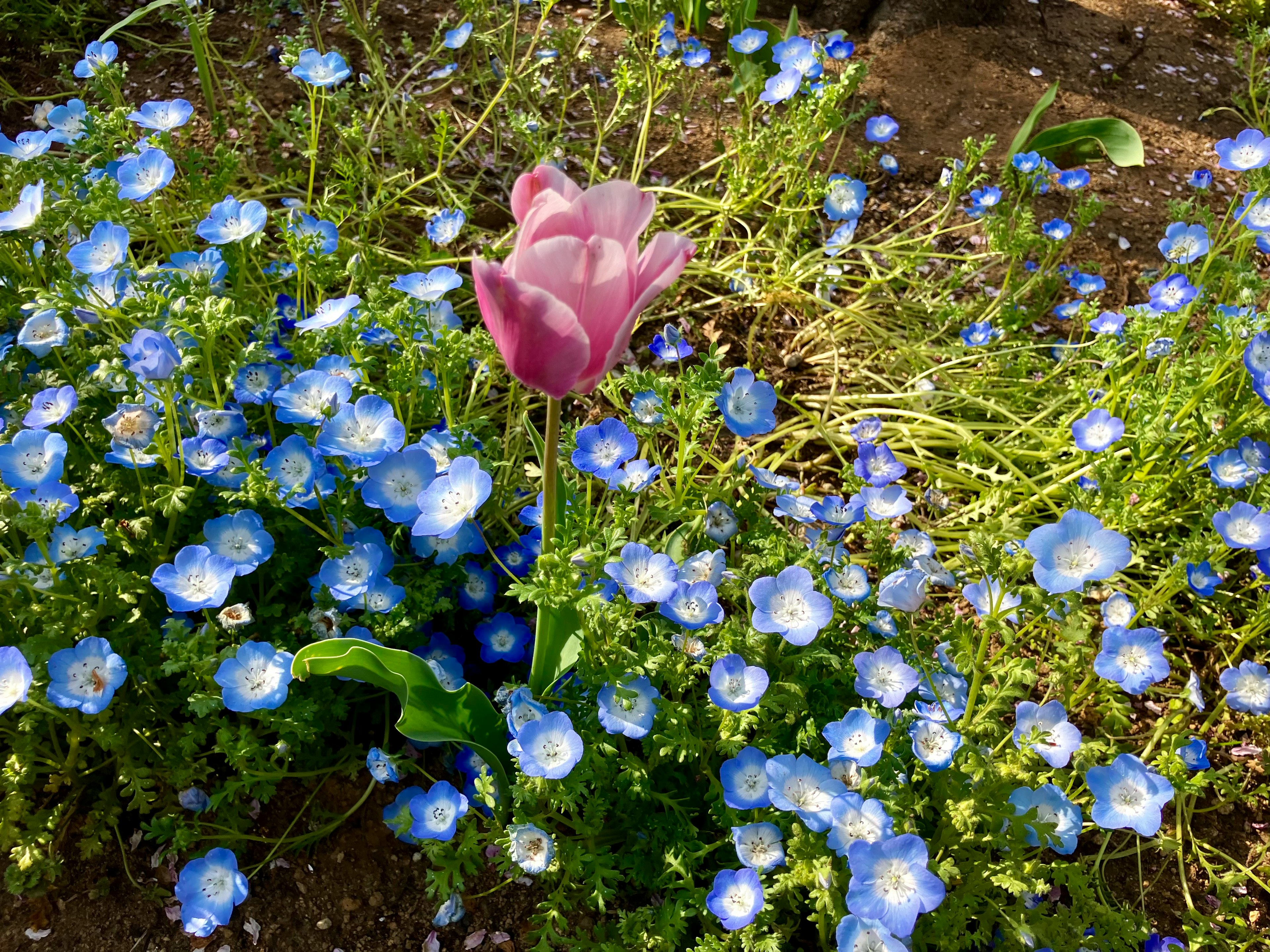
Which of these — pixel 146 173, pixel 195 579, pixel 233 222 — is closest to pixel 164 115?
pixel 146 173

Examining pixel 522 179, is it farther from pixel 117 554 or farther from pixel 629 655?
pixel 117 554

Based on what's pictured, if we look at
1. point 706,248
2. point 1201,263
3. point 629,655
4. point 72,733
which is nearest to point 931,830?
point 629,655

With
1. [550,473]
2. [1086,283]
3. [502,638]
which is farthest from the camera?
[1086,283]

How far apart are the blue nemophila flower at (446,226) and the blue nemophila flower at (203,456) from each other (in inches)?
32.0

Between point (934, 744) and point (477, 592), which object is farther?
point (477, 592)

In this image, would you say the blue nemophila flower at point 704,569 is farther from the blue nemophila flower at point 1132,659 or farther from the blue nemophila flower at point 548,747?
the blue nemophila flower at point 1132,659

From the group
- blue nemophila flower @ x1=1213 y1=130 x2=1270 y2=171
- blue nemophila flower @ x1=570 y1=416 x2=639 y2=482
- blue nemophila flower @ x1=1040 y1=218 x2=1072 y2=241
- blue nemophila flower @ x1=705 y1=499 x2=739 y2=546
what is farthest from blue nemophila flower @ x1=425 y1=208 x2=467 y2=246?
blue nemophila flower @ x1=1213 y1=130 x2=1270 y2=171

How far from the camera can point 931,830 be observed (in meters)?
1.43

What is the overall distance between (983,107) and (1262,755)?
7.43ft

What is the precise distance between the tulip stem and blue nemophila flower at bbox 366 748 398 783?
42cm

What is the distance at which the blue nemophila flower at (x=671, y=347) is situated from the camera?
189 cm

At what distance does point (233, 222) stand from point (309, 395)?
1.56 ft

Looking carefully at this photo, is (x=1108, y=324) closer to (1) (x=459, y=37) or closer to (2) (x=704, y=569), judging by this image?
(2) (x=704, y=569)

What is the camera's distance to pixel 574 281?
37.6 inches
